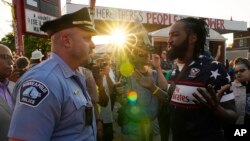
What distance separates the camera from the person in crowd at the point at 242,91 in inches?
189

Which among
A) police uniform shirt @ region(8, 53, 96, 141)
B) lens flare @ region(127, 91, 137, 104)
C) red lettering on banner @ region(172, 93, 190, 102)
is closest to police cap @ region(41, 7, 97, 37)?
police uniform shirt @ region(8, 53, 96, 141)

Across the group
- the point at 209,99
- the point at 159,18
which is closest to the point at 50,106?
the point at 209,99

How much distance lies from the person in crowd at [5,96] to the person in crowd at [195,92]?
62.3 inches

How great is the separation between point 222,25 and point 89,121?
2078cm

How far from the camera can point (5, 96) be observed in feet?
11.4

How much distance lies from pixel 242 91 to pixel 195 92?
242cm

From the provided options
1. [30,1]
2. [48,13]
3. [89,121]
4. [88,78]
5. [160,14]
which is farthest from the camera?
[160,14]

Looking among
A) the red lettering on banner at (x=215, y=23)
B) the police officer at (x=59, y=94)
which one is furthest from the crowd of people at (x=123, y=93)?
the red lettering on banner at (x=215, y=23)

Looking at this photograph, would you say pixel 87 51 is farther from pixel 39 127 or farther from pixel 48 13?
pixel 48 13

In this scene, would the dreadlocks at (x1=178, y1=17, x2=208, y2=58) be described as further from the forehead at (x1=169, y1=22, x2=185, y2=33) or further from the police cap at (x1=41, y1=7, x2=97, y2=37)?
the police cap at (x1=41, y1=7, x2=97, y2=37)

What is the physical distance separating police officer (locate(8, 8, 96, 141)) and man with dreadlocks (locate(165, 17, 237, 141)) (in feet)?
3.24

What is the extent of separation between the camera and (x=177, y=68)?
3.28 meters

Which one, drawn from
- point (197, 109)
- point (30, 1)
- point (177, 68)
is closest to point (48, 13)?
point (30, 1)

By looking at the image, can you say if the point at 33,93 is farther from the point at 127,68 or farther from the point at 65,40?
the point at 127,68
